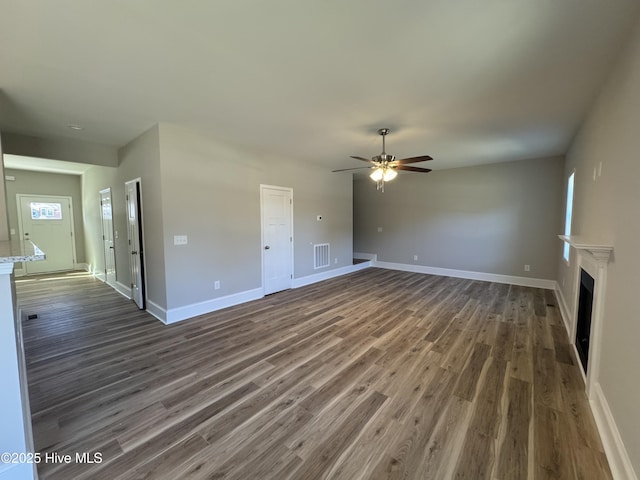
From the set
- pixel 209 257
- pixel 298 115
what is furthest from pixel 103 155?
pixel 298 115

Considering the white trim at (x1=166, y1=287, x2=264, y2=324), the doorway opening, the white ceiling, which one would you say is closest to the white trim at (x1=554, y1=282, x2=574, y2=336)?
the white ceiling

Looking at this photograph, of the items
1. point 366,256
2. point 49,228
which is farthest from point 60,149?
point 366,256

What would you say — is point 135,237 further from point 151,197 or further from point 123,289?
point 123,289

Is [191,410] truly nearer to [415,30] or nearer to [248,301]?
[248,301]

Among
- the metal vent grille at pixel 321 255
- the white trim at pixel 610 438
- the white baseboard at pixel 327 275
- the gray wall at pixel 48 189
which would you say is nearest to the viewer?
the white trim at pixel 610 438

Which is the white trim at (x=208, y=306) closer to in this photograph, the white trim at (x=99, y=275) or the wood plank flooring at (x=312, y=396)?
the wood plank flooring at (x=312, y=396)

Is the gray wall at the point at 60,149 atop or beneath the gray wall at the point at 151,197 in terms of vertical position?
atop

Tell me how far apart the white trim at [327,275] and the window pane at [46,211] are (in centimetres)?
690

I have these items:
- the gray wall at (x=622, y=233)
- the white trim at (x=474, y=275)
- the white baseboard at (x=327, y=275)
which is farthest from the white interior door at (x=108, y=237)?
the gray wall at (x=622, y=233)

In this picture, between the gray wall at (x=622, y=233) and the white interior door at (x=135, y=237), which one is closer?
the gray wall at (x=622, y=233)

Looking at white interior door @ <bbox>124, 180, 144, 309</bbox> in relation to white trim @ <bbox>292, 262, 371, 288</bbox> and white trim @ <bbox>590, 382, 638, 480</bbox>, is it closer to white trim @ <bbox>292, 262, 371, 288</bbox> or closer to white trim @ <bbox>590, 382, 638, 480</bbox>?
white trim @ <bbox>292, 262, 371, 288</bbox>

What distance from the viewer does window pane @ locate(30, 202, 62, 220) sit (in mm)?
6844

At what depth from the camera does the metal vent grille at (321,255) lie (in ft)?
20.3

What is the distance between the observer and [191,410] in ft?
6.76
